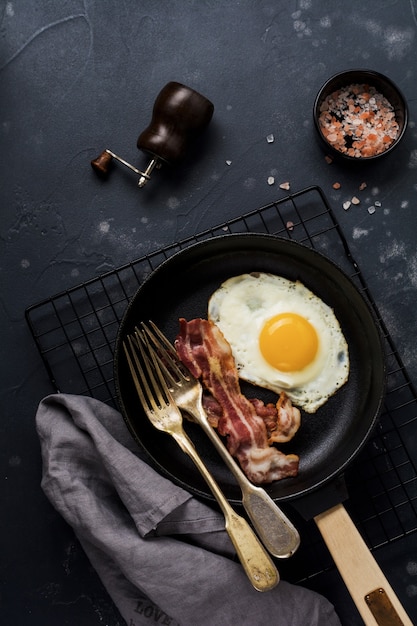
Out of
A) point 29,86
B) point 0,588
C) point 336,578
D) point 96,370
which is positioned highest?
point 29,86

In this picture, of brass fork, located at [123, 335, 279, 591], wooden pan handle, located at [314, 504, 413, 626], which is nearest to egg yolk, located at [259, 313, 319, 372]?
brass fork, located at [123, 335, 279, 591]

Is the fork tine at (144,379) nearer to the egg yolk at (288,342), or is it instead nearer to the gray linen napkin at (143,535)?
the gray linen napkin at (143,535)

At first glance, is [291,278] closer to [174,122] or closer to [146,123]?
[174,122]

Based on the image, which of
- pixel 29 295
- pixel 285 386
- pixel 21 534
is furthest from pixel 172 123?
pixel 21 534

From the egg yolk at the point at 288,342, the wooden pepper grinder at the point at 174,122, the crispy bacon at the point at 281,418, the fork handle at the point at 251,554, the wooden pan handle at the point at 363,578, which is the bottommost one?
the wooden pan handle at the point at 363,578

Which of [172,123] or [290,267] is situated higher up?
[172,123]

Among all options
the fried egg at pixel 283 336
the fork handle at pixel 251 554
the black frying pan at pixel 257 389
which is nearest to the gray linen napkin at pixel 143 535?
the black frying pan at pixel 257 389

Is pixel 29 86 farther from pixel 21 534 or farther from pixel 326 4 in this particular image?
pixel 21 534
